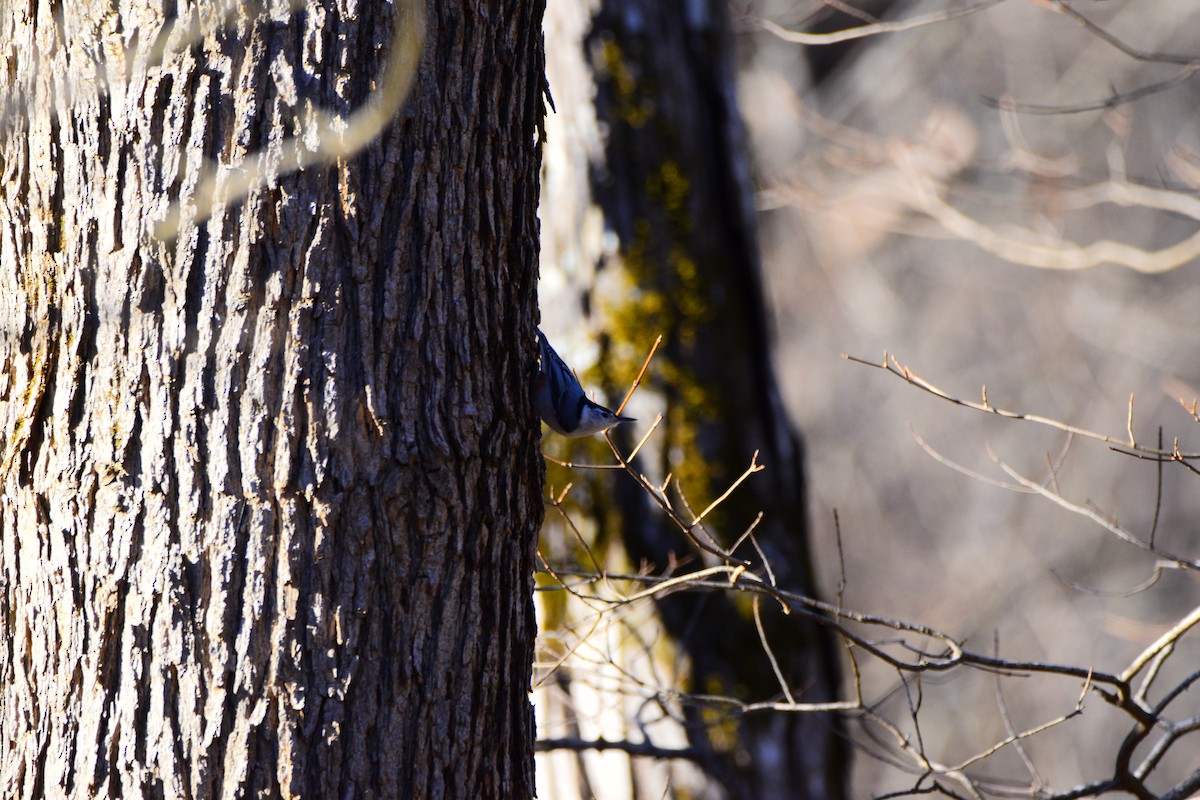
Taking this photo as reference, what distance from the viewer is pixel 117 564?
1402 millimetres

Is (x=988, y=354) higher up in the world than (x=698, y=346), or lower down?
higher up

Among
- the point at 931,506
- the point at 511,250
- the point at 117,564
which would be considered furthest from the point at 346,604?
the point at 931,506

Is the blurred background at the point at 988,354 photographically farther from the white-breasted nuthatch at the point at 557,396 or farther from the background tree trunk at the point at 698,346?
the white-breasted nuthatch at the point at 557,396

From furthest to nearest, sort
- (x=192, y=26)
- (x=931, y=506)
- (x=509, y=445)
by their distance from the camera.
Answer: (x=931, y=506), (x=509, y=445), (x=192, y=26)

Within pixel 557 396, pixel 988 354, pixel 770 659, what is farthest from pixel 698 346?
pixel 988 354

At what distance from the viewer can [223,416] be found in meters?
1.39

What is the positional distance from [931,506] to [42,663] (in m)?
8.08

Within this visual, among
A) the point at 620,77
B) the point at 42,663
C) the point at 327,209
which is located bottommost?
the point at 42,663

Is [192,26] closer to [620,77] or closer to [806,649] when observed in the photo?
[620,77]

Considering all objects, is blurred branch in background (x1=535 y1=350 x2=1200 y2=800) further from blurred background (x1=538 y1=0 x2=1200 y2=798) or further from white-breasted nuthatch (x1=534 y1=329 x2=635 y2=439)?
blurred background (x1=538 y1=0 x2=1200 y2=798)

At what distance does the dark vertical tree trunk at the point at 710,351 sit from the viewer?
3.05 meters

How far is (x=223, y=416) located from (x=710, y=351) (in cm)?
198

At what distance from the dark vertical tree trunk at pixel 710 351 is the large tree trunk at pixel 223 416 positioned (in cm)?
166

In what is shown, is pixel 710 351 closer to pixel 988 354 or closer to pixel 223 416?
pixel 223 416
